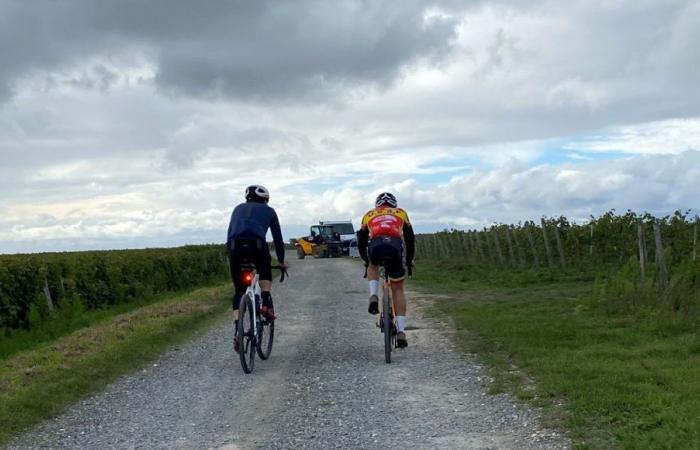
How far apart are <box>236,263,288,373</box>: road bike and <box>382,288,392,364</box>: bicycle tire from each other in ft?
5.05

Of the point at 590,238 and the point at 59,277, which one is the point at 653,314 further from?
the point at 590,238

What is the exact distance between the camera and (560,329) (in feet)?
36.1

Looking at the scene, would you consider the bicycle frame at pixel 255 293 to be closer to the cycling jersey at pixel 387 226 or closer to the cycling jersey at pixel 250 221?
the cycling jersey at pixel 250 221

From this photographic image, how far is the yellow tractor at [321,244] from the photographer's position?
54.8 meters

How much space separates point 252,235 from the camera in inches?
345

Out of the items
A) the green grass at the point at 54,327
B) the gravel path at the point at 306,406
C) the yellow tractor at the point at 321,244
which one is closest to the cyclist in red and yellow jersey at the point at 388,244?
the gravel path at the point at 306,406

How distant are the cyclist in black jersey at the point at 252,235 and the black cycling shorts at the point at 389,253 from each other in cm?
117

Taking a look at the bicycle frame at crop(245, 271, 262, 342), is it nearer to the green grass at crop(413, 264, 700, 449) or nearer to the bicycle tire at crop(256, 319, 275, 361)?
the bicycle tire at crop(256, 319, 275, 361)

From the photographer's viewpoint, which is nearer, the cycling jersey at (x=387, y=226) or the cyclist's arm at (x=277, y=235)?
the cycling jersey at (x=387, y=226)

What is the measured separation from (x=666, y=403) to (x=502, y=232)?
30575mm

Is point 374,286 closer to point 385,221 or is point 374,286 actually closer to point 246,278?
point 385,221

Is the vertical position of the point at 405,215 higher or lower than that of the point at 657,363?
higher

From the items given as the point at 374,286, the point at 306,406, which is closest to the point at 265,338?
the point at 374,286

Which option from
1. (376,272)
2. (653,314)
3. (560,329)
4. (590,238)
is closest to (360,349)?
(376,272)
